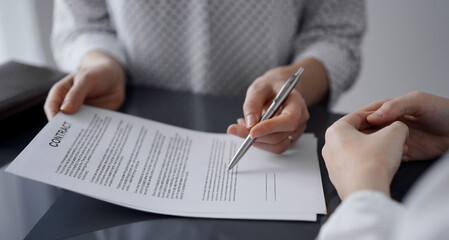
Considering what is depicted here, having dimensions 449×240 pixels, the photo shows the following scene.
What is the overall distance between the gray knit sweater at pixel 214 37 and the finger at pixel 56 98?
0.20 metres

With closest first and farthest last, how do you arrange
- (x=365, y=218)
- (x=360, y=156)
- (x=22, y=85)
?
(x=365, y=218) → (x=360, y=156) → (x=22, y=85)

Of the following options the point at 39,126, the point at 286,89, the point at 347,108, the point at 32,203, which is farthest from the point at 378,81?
the point at 32,203

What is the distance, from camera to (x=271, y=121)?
2.02 feet

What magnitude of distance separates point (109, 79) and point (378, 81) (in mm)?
1186

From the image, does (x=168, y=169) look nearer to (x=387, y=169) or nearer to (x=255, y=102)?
(x=255, y=102)

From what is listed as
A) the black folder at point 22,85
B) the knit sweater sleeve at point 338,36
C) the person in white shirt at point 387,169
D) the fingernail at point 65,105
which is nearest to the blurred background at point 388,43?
the knit sweater sleeve at point 338,36

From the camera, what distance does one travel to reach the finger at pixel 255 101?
0.65 meters

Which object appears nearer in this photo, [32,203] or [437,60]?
[32,203]

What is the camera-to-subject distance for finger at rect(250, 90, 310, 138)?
61cm

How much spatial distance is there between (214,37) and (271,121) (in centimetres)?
36

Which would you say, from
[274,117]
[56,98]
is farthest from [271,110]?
[56,98]

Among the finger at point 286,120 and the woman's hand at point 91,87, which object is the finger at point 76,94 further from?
the finger at point 286,120

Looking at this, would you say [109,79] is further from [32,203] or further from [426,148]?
[426,148]

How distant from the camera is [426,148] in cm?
60
